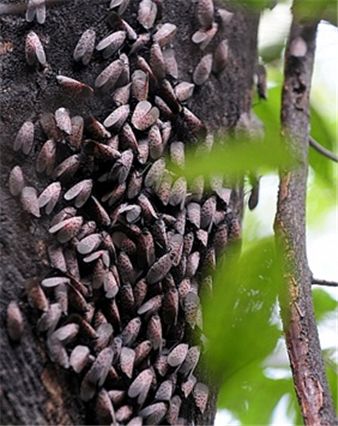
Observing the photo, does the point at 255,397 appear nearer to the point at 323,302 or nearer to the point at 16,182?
the point at 323,302

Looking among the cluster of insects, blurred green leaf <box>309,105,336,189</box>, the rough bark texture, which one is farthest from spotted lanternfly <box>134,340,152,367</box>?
blurred green leaf <box>309,105,336,189</box>

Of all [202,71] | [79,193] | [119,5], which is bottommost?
[79,193]

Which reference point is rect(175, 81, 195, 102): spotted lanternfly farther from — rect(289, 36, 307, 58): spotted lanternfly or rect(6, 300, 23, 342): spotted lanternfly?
rect(6, 300, 23, 342): spotted lanternfly

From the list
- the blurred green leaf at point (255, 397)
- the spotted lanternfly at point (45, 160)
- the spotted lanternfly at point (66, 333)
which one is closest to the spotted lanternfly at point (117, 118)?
the spotted lanternfly at point (45, 160)

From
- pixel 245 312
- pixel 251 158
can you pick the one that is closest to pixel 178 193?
pixel 245 312

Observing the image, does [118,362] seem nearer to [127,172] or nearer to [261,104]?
[127,172]

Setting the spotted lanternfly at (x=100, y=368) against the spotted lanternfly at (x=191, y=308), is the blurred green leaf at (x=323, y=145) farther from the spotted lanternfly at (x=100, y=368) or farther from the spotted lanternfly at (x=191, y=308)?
the spotted lanternfly at (x=100, y=368)
